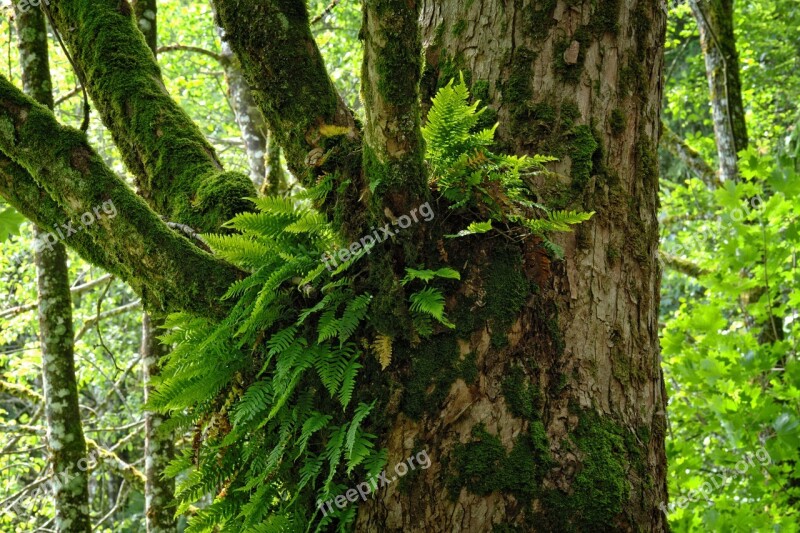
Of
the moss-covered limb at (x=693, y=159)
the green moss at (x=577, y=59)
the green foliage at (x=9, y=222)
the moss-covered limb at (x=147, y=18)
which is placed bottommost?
the green foliage at (x=9, y=222)

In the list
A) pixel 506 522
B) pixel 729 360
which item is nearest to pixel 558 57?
pixel 506 522

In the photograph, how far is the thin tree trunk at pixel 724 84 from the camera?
656 cm

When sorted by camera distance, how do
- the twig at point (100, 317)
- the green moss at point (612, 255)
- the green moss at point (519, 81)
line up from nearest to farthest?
the green moss at point (612, 255) → the green moss at point (519, 81) → the twig at point (100, 317)

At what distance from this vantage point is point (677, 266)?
304 inches

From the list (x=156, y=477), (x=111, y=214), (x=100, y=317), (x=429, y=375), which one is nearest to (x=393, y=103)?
(x=429, y=375)

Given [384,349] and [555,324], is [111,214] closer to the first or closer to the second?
[384,349]

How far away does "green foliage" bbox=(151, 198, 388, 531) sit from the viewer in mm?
2188

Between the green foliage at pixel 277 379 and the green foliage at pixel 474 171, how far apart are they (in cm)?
45

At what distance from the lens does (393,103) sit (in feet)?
6.64

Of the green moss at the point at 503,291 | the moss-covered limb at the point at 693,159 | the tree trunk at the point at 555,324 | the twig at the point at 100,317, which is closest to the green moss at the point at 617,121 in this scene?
the tree trunk at the point at 555,324

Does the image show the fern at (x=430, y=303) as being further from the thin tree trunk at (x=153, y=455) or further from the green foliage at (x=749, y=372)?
the thin tree trunk at (x=153, y=455)

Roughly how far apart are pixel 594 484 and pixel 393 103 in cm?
129

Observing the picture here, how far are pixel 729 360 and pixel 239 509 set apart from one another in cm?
337

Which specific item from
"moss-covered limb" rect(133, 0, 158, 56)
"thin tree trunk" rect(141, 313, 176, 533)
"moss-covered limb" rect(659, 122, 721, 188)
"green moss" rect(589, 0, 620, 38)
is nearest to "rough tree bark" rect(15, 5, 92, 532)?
"thin tree trunk" rect(141, 313, 176, 533)
